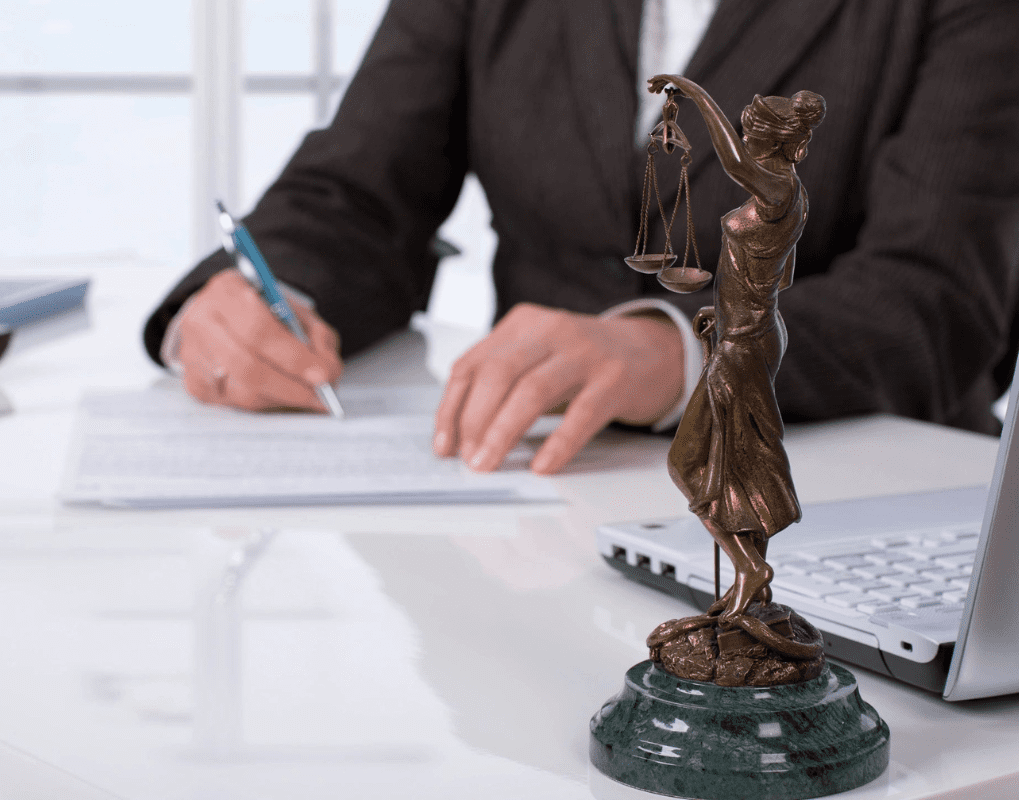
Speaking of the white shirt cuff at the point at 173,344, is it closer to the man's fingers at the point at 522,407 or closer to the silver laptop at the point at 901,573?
the man's fingers at the point at 522,407

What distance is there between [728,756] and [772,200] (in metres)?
0.16

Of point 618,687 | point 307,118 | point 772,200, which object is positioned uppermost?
point 772,200

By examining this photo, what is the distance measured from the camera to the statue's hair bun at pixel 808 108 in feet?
1.15

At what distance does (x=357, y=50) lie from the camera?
467 centimetres

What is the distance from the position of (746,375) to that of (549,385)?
0.46m

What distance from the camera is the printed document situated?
74 centimetres

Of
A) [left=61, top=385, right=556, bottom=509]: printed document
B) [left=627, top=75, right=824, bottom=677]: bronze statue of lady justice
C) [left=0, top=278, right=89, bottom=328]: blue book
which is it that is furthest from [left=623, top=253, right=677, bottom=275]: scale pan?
[left=0, top=278, right=89, bottom=328]: blue book

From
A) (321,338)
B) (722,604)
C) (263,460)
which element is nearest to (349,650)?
(722,604)

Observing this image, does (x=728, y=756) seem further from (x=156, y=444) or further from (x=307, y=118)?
(x=307, y=118)

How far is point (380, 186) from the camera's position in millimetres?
1331

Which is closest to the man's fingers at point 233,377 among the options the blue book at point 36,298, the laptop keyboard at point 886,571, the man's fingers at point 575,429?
the man's fingers at point 575,429

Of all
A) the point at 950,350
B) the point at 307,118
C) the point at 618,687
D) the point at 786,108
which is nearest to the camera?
the point at 786,108

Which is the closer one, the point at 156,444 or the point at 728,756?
the point at 728,756

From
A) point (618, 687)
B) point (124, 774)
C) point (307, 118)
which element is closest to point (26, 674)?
point (124, 774)
